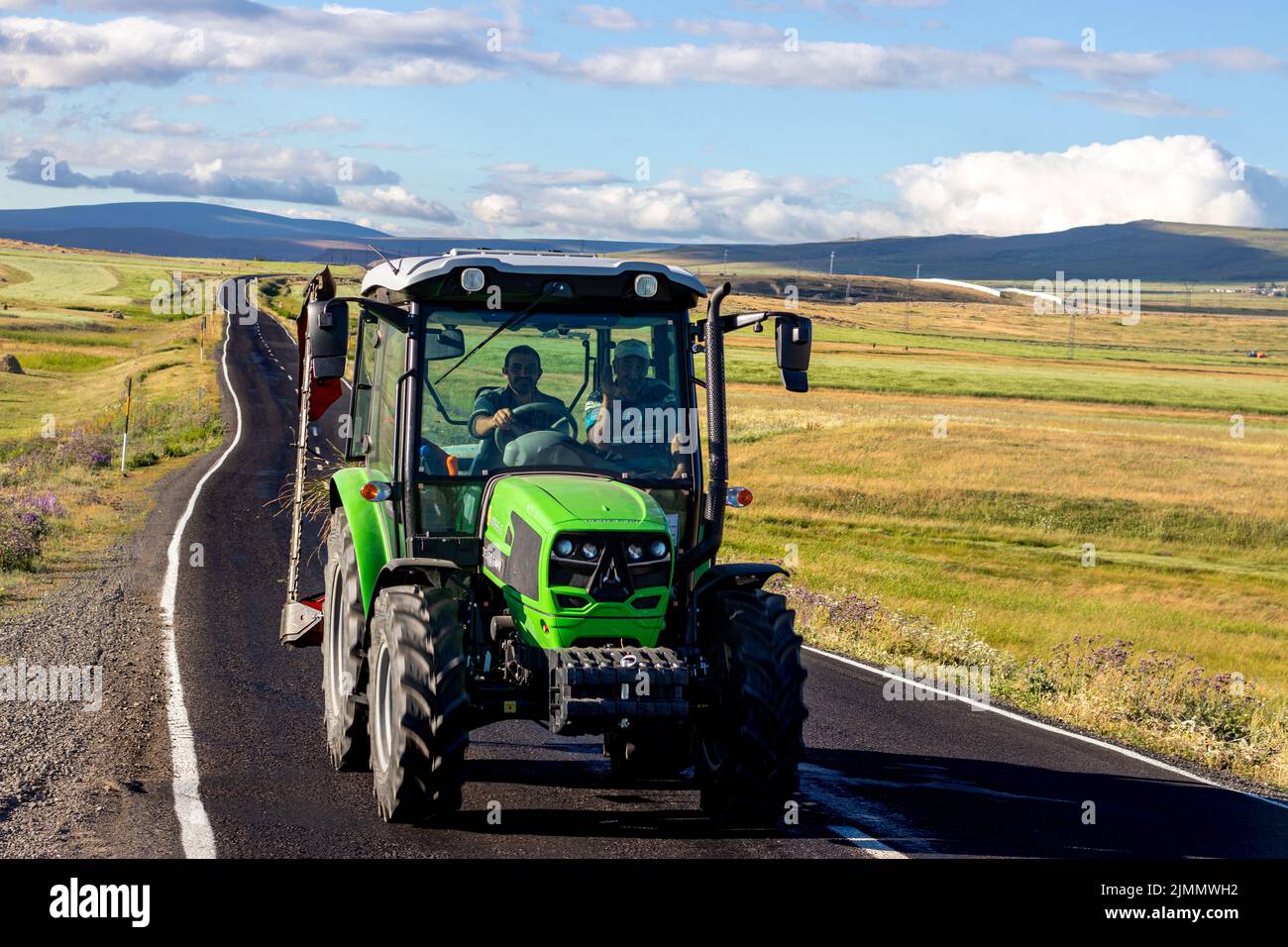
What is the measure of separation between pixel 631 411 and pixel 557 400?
17.3 inches

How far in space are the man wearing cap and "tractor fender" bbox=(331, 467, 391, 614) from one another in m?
1.53

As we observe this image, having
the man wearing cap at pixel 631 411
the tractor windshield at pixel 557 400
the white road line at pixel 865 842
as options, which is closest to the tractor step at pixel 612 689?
the white road line at pixel 865 842

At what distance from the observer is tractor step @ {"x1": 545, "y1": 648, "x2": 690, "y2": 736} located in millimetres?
6668

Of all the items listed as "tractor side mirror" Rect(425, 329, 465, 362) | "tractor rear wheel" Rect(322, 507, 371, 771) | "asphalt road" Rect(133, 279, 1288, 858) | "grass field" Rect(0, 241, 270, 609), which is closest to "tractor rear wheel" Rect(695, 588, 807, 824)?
"asphalt road" Rect(133, 279, 1288, 858)

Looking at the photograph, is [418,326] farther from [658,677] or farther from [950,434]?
[950,434]

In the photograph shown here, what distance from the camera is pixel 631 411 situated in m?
8.07

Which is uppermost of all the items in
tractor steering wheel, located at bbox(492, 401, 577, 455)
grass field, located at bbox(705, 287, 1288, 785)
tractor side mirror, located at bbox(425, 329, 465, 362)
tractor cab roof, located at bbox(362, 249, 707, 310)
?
tractor cab roof, located at bbox(362, 249, 707, 310)

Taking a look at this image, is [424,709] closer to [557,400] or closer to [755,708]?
[755,708]

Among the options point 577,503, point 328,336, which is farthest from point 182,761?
→ point 577,503

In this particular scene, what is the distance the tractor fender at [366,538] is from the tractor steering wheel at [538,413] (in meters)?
1.03

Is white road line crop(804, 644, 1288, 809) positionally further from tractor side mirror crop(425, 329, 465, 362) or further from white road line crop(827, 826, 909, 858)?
tractor side mirror crop(425, 329, 465, 362)
